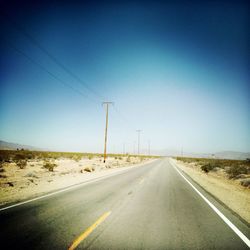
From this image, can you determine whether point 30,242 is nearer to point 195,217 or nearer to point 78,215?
point 78,215

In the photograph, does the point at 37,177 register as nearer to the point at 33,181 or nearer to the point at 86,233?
the point at 33,181

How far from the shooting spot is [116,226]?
5.12m

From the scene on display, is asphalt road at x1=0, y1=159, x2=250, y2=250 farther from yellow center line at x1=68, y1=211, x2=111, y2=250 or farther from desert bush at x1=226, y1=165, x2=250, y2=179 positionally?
desert bush at x1=226, y1=165, x2=250, y2=179

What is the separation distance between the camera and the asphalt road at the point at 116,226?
13.6 ft

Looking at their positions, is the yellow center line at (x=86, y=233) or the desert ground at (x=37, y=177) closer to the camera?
the yellow center line at (x=86, y=233)

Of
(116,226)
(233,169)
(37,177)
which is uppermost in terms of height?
(233,169)

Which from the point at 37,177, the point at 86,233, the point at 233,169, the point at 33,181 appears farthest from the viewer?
the point at 233,169

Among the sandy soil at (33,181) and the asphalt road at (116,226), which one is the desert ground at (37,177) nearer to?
the sandy soil at (33,181)

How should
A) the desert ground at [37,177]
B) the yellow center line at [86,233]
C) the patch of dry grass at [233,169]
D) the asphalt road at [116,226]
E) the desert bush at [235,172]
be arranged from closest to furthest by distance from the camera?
the yellow center line at [86,233] → the asphalt road at [116,226] → the desert ground at [37,177] → the patch of dry grass at [233,169] → the desert bush at [235,172]

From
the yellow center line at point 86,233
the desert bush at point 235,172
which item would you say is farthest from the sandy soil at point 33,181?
the desert bush at point 235,172

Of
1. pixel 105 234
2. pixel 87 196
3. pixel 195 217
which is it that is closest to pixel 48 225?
pixel 105 234

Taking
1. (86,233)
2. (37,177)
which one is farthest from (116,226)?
(37,177)

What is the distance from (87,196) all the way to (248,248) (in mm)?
6437

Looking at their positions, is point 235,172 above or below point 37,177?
above
